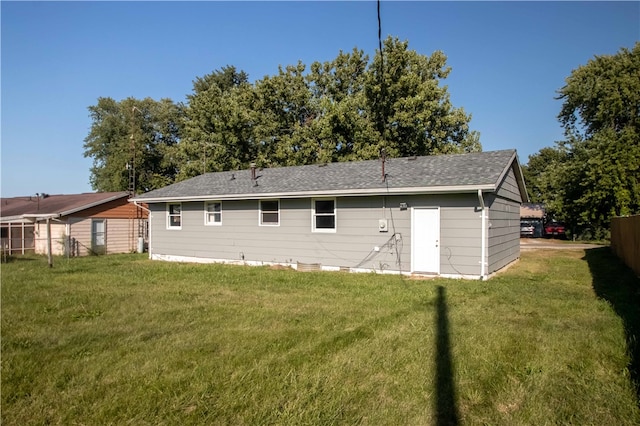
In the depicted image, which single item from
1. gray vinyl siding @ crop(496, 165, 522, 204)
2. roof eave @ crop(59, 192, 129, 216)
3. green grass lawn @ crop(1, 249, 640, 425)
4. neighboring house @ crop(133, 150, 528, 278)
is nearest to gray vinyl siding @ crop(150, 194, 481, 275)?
neighboring house @ crop(133, 150, 528, 278)

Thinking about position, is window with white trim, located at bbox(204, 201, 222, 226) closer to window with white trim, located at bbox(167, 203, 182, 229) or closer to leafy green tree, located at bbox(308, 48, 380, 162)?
window with white trim, located at bbox(167, 203, 182, 229)

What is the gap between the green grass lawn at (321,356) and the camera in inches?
133

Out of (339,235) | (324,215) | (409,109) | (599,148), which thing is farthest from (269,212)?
(599,148)

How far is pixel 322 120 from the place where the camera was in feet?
86.5

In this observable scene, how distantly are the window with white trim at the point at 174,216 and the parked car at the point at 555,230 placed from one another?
97.7 feet

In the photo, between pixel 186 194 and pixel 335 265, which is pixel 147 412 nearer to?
pixel 335 265

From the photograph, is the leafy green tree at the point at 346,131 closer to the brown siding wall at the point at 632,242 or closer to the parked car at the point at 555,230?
the brown siding wall at the point at 632,242

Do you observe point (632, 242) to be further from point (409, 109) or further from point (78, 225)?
point (78, 225)

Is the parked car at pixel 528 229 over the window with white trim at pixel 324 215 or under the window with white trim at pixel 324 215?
under

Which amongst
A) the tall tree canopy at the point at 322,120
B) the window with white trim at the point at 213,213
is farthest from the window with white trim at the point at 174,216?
the tall tree canopy at the point at 322,120

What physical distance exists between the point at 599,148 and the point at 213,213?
2693cm

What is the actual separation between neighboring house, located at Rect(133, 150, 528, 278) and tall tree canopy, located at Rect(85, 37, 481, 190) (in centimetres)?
993

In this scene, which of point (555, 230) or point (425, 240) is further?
point (555, 230)

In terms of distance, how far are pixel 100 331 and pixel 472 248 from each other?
28.5 ft
